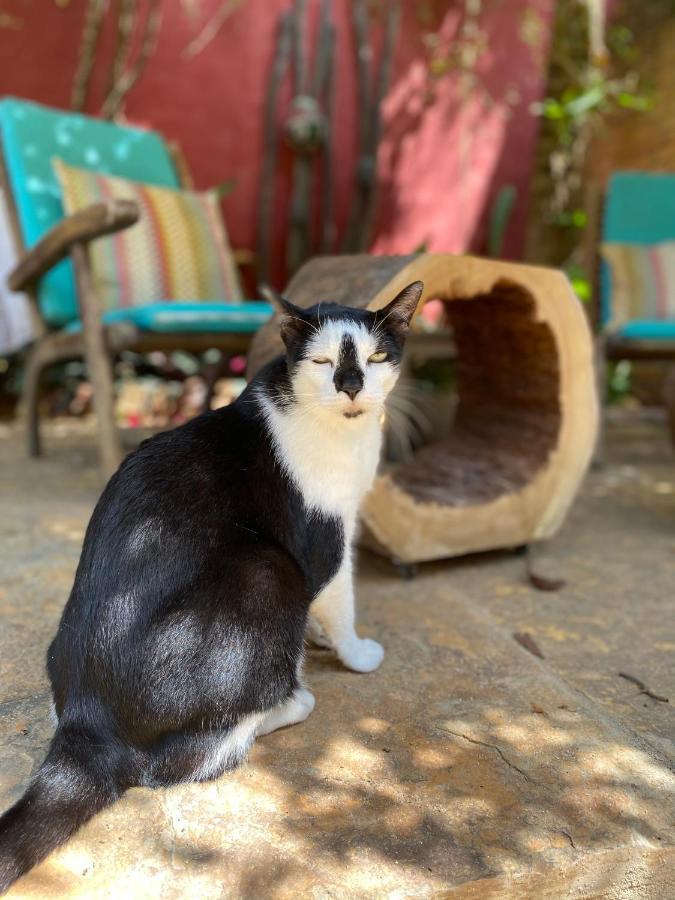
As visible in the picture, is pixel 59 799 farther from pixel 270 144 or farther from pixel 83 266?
pixel 270 144

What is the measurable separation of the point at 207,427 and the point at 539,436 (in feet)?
4.14

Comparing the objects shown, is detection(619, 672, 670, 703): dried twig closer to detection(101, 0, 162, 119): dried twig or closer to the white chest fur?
the white chest fur

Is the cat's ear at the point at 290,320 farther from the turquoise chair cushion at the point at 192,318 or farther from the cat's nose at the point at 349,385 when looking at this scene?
the turquoise chair cushion at the point at 192,318

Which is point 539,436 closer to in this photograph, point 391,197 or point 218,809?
point 218,809

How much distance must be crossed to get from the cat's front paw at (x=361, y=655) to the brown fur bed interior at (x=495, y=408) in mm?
636

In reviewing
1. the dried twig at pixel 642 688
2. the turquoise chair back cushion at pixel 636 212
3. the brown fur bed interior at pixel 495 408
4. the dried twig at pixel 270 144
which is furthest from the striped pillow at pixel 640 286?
the dried twig at pixel 642 688

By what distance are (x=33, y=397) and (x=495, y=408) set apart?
2.16m

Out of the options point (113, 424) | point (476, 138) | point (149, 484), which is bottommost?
point (113, 424)

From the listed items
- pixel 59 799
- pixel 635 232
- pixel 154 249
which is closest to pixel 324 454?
pixel 59 799

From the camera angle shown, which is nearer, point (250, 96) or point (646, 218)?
point (646, 218)

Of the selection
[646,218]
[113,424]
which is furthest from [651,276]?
[113,424]

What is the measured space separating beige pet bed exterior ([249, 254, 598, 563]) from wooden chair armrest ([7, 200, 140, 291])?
2.28 feet

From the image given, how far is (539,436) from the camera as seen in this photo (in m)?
2.19

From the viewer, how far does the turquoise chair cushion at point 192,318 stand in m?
2.48
